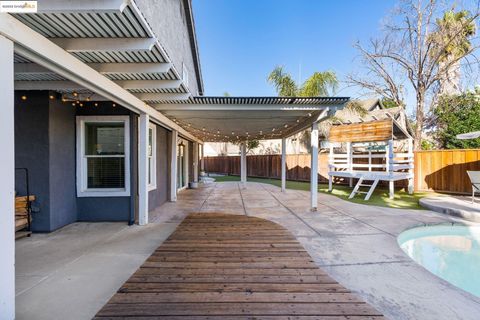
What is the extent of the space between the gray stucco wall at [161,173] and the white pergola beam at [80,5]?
5257mm

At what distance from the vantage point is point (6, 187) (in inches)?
82.3

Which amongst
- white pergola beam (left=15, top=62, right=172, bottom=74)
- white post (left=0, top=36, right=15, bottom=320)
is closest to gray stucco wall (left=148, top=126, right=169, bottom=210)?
white pergola beam (left=15, top=62, right=172, bottom=74)

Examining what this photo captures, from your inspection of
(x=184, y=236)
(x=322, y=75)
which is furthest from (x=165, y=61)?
(x=322, y=75)

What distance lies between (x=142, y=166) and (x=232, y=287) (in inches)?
149

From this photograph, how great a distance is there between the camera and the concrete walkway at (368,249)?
2574mm

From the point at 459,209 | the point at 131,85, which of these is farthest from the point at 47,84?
the point at 459,209

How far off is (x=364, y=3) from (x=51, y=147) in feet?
52.3

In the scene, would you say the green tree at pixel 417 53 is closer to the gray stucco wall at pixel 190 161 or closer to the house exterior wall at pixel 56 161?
the gray stucco wall at pixel 190 161

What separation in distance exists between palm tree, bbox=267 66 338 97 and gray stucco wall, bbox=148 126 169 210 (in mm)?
9563

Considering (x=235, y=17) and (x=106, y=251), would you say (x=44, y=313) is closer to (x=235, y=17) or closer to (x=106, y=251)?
(x=106, y=251)

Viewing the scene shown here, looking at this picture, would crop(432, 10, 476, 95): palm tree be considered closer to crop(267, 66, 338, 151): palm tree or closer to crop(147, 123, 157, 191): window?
crop(267, 66, 338, 151): palm tree

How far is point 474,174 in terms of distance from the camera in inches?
299

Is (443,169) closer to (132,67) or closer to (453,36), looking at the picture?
(453,36)

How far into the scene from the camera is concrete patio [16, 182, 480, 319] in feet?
8.34
